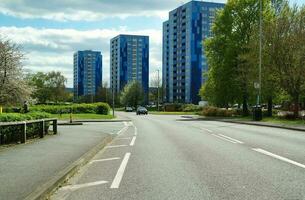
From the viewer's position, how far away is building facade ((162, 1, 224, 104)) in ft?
577

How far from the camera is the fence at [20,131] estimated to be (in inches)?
678

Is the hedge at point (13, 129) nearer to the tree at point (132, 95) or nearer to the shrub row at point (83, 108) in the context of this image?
the shrub row at point (83, 108)

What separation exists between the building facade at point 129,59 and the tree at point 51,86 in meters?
21.0

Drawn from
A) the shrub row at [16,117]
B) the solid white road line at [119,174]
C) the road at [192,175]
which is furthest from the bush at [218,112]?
the solid white road line at [119,174]

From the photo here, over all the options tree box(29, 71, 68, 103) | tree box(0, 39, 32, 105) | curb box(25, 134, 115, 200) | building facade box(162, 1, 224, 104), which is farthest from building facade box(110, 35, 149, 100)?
curb box(25, 134, 115, 200)

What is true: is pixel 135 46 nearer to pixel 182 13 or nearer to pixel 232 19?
pixel 182 13

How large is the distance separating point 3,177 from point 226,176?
175 inches

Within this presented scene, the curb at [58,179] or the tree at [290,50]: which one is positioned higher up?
the tree at [290,50]

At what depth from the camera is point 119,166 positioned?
12711 mm

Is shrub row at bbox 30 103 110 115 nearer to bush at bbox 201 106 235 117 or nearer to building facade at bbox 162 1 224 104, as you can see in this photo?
bush at bbox 201 106 235 117

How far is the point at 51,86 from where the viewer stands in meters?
149

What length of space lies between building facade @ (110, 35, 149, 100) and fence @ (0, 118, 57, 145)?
145 meters

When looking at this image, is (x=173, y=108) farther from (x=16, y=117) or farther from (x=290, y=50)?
(x=16, y=117)

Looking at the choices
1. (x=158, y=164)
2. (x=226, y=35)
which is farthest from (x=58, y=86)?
(x=158, y=164)
